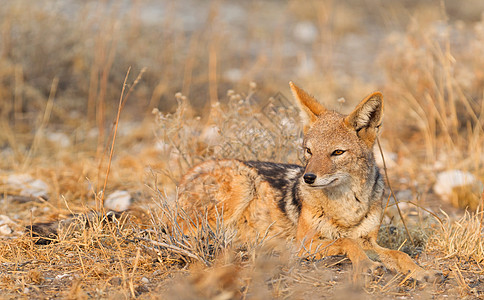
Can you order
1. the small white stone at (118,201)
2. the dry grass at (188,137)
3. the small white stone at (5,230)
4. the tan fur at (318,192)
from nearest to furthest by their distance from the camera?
the dry grass at (188,137)
the tan fur at (318,192)
the small white stone at (5,230)
the small white stone at (118,201)

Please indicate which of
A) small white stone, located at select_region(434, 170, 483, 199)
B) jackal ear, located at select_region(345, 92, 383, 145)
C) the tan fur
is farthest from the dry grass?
jackal ear, located at select_region(345, 92, 383, 145)

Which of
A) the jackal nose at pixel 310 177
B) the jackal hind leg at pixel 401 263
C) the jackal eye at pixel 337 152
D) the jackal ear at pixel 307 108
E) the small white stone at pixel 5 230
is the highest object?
the jackal ear at pixel 307 108

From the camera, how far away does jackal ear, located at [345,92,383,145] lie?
12.8ft

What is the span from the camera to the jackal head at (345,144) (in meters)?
3.85

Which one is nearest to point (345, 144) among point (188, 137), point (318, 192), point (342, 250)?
point (318, 192)

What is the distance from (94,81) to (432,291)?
5.87m

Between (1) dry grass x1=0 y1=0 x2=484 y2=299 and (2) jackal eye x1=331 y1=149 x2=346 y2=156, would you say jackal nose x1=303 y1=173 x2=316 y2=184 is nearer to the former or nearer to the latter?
(2) jackal eye x1=331 y1=149 x2=346 y2=156

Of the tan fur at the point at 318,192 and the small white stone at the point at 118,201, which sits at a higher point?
the tan fur at the point at 318,192

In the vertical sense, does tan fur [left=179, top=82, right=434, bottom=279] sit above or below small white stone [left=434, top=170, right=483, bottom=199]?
above

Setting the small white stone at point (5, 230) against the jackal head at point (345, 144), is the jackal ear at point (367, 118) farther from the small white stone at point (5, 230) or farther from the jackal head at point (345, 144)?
the small white stone at point (5, 230)

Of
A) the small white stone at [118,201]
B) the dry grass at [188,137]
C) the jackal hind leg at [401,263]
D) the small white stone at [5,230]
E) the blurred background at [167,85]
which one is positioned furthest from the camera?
the blurred background at [167,85]

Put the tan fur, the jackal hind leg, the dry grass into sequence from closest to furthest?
1. the dry grass
2. the jackal hind leg
3. the tan fur

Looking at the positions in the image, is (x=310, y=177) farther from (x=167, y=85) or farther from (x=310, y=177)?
(x=167, y=85)

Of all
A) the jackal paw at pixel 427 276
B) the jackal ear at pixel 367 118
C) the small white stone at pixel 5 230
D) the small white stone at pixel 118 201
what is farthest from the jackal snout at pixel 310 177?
the small white stone at pixel 5 230
